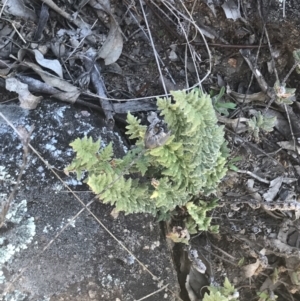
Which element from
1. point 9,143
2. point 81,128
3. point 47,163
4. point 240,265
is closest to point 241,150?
point 240,265

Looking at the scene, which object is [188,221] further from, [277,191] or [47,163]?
[47,163]

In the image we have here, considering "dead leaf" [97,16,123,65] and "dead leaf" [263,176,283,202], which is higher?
"dead leaf" [97,16,123,65]

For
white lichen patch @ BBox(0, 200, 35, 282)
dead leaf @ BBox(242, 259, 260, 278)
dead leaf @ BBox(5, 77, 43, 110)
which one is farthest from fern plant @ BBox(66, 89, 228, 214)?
dead leaf @ BBox(242, 259, 260, 278)

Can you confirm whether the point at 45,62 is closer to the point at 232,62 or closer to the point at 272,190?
the point at 232,62

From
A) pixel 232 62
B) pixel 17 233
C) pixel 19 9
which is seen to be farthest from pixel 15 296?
pixel 232 62

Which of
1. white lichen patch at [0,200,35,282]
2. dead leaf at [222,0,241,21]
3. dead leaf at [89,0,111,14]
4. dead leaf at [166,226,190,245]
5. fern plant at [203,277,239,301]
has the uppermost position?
dead leaf at [89,0,111,14]

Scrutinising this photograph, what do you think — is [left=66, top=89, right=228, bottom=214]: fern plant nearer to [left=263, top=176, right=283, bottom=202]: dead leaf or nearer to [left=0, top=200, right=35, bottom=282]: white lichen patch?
[left=0, top=200, right=35, bottom=282]: white lichen patch
